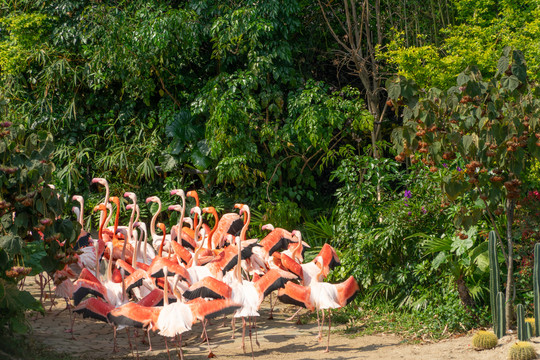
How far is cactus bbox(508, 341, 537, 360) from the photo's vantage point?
4.87m

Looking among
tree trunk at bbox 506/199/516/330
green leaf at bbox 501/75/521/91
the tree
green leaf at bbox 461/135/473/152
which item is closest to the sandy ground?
tree trunk at bbox 506/199/516/330

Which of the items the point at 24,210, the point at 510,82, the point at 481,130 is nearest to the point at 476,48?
the point at 510,82

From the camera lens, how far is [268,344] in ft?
20.1

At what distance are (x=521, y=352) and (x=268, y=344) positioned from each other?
235 cm

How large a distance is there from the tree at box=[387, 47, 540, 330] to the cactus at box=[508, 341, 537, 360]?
0.71m

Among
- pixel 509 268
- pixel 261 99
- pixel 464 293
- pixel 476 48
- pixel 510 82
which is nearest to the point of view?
pixel 510 82

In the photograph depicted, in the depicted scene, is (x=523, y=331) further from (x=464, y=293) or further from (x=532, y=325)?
(x=464, y=293)

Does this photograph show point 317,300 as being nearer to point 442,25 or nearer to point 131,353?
point 131,353

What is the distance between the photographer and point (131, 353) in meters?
5.79

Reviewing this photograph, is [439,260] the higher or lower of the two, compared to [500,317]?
A: higher

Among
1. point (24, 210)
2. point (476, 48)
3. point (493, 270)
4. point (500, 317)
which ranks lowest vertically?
point (500, 317)

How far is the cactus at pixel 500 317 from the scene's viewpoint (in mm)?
5313

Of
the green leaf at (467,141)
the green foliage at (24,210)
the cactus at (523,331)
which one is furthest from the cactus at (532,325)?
the green foliage at (24,210)

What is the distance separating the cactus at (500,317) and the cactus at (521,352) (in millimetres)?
428
